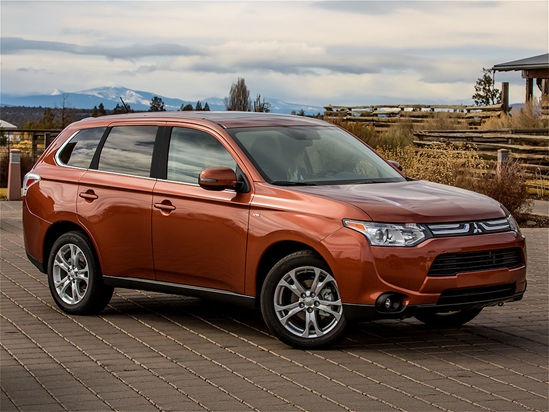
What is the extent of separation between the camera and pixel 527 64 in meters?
39.2

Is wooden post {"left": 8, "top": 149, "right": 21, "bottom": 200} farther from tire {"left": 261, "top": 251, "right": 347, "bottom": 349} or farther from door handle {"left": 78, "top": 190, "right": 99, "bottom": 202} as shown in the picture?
tire {"left": 261, "top": 251, "right": 347, "bottom": 349}

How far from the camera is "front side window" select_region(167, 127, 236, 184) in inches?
314

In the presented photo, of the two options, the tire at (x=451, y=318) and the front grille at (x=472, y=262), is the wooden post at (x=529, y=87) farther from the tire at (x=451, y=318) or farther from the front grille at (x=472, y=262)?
the front grille at (x=472, y=262)

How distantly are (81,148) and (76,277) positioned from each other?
1.21 meters

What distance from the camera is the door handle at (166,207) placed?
7993 millimetres

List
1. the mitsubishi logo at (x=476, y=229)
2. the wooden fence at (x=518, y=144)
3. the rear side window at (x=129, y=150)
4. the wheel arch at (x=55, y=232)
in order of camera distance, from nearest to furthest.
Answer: the mitsubishi logo at (x=476, y=229)
the rear side window at (x=129, y=150)
the wheel arch at (x=55, y=232)
the wooden fence at (x=518, y=144)

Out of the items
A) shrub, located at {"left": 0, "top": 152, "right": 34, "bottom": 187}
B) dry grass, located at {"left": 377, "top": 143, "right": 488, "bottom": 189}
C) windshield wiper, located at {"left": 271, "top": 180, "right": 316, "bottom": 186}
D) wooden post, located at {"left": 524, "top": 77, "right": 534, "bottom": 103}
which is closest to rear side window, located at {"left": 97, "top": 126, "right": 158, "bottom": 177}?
windshield wiper, located at {"left": 271, "top": 180, "right": 316, "bottom": 186}

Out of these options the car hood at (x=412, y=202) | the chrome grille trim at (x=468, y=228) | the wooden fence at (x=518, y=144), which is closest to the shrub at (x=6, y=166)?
the wooden fence at (x=518, y=144)

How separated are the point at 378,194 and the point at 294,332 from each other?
1.19 metres

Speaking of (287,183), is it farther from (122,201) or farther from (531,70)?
(531,70)

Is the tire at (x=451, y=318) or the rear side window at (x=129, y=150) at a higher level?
the rear side window at (x=129, y=150)

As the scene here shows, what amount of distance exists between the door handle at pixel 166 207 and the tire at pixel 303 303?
1.16m

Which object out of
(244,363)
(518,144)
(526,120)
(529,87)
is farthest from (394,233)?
(529,87)

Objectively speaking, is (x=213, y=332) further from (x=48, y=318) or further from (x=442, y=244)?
(x=442, y=244)
